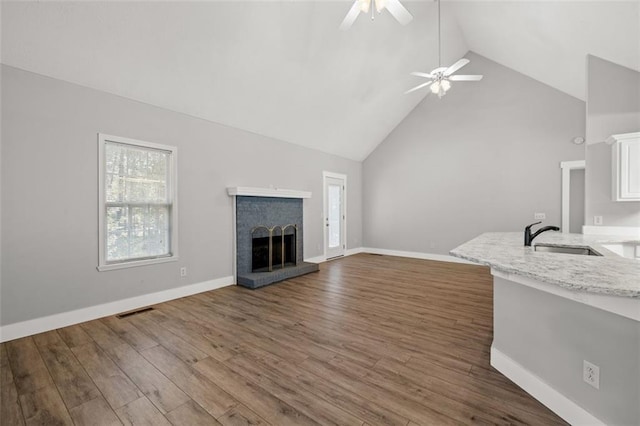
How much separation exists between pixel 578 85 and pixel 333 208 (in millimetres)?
4999

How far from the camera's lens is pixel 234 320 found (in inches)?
116

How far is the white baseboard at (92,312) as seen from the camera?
2535 mm

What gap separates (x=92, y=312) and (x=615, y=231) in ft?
21.6

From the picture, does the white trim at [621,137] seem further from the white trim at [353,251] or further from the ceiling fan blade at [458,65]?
the white trim at [353,251]

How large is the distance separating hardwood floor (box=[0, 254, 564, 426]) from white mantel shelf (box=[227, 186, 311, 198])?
5.59ft

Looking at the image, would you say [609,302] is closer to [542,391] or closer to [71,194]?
[542,391]

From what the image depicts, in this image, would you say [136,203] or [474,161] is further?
[474,161]

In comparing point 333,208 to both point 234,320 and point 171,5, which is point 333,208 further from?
point 171,5

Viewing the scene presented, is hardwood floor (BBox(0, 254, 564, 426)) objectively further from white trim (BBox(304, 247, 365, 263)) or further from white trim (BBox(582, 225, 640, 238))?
white trim (BBox(304, 247, 365, 263))

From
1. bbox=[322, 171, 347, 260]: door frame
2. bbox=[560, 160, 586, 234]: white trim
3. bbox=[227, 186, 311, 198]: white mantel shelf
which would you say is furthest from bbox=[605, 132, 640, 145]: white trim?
bbox=[322, 171, 347, 260]: door frame

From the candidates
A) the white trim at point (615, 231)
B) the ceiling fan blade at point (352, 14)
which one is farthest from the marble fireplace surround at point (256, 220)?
the white trim at point (615, 231)

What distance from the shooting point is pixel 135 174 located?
3.38 m

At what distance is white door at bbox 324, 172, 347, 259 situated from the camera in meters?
6.43

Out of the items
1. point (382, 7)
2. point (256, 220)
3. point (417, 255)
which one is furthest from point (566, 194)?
point (256, 220)
